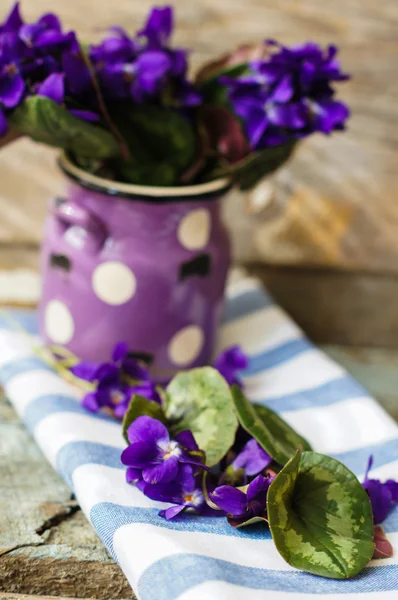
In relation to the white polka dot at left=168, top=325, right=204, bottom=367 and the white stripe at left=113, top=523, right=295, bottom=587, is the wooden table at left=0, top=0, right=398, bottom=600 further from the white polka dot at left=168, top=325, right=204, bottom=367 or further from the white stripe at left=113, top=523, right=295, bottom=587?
the white stripe at left=113, top=523, right=295, bottom=587

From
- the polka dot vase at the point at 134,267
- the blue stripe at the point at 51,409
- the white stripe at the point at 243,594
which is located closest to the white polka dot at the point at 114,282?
the polka dot vase at the point at 134,267

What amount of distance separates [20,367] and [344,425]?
317 millimetres

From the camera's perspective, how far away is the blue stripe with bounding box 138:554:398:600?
0.45m

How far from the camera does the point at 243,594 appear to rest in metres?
0.45

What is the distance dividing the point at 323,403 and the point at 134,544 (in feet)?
1.00

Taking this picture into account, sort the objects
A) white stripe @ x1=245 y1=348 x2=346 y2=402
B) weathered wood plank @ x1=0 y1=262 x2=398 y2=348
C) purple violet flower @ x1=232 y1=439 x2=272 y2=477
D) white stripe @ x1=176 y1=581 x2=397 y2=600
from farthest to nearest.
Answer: weathered wood plank @ x1=0 y1=262 x2=398 y2=348 → white stripe @ x1=245 y1=348 x2=346 y2=402 → purple violet flower @ x1=232 y1=439 x2=272 y2=477 → white stripe @ x1=176 y1=581 x2=397 y2=600

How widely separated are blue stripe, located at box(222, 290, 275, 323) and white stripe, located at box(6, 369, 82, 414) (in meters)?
0.26

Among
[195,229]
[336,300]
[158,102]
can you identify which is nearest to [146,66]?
[158,102]

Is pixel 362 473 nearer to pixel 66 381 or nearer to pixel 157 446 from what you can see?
pixel 157 446

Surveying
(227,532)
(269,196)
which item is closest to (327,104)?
(269,196)

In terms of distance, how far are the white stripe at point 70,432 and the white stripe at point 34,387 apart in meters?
0.05

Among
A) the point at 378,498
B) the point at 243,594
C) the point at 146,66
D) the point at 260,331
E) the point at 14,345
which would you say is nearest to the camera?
the point at 243,594

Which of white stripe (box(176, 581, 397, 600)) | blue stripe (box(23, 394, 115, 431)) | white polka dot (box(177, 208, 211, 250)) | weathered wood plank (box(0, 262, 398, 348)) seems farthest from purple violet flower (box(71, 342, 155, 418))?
weathered wood plank (box(0, 262, 398, 348))

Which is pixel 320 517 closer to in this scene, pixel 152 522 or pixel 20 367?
pixel 152 522
